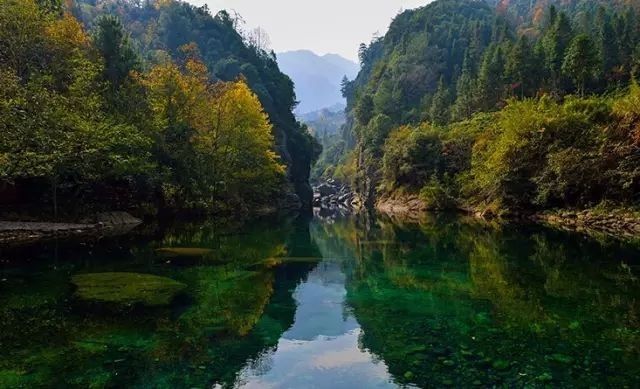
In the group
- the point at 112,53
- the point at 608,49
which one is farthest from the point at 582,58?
the point at 112,53

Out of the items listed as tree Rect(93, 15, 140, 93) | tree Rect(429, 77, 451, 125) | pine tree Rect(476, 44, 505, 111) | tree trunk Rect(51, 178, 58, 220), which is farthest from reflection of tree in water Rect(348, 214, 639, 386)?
tree Rect(429, 77, 451, 125)

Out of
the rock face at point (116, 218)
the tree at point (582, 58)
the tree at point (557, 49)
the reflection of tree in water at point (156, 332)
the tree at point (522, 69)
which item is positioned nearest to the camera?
the reflection of tree in water at point (156, 332)

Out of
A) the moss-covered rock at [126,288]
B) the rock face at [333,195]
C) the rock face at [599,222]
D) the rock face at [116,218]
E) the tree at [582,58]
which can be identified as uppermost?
the tree at [582,58]

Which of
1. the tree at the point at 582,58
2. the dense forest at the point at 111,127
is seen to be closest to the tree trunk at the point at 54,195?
the dense forest at the point at 111,127

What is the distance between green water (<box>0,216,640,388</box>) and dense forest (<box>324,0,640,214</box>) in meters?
12.9

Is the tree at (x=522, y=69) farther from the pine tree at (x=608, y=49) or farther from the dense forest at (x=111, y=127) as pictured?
the dense forest at (x=111, y=127)

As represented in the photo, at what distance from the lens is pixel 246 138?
4447 centimetres

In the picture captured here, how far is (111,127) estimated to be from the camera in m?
29.0

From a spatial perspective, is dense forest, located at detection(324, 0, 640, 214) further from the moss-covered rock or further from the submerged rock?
the moss-covered rock

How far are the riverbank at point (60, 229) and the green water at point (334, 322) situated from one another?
4.74m

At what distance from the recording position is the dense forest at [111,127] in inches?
967

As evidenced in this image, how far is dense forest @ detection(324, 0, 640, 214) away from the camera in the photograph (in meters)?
30.1

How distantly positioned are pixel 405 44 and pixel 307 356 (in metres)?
123

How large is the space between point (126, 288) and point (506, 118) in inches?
1348
